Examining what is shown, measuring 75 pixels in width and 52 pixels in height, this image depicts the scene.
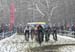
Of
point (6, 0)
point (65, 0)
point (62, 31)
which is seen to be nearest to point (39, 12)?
point (65, 0)

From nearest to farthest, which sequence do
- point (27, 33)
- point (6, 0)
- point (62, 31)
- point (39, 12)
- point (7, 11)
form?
point (27, 33) < point (62, 31) < point (7, 11) < point (6, 0) < point (39, 12)

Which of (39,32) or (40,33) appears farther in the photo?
(40,33)

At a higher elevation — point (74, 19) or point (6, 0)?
point (6, 0)

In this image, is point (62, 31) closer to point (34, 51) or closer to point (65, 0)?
point (65, 0)

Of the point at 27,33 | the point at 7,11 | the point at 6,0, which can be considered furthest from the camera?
the point at 6,0

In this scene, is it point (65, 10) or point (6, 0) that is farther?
point (65, 10)

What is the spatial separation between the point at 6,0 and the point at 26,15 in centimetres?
416

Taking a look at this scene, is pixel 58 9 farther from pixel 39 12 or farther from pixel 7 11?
pixel 7 11

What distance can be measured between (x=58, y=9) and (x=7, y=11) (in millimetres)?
9814

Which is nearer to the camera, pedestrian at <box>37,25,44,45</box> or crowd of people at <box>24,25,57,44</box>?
pedestrian at <box>37,25,44,45</box>

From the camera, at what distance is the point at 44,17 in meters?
40.4

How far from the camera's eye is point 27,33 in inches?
754

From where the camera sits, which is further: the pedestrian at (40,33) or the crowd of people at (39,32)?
the crowd of people at (39,32)

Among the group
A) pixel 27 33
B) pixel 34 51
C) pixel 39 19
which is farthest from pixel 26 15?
pixel 34 51
